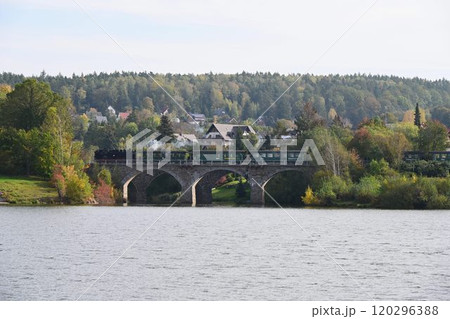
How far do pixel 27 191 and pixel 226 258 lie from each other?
4759cm

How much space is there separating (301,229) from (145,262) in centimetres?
1950

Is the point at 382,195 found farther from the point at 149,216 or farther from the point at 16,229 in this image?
the point at 16,229

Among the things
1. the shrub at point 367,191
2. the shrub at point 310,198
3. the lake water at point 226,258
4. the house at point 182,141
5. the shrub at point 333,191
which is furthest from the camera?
the house at point 182,141

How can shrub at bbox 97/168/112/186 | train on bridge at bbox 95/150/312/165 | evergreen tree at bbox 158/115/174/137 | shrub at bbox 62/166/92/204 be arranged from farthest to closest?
evergreen tree at bbox 158/115/174/137 < train on bridge at bbox 95/150/312/165 < shrub at bbox 97/168/112/186 < shrub at bbox 62/166/92/204

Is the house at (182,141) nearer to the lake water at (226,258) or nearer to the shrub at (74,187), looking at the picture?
the shrub at (74,187)

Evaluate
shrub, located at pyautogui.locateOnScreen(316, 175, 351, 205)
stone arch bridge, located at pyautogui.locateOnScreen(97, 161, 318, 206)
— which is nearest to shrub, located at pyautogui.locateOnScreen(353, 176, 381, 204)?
shrub, located at pyautogui.locateOnScreen(316, 175, 351, 205)

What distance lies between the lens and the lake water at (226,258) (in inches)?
1464

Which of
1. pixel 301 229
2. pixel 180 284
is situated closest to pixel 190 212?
pixel 301 229

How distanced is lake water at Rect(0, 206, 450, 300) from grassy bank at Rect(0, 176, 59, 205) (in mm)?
15708

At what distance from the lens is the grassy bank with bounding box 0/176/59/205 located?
87.9 meters

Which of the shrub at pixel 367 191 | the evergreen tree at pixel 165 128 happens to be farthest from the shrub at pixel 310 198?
the evergreen tree at pixel 165 128

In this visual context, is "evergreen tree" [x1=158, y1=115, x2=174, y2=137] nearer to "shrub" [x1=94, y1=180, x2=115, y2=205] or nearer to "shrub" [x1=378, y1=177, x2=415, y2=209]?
"shrub" [x1=94, y1=180, x2=115, y2=205]

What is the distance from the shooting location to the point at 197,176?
10462 centimetres

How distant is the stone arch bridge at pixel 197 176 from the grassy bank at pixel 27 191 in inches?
435
